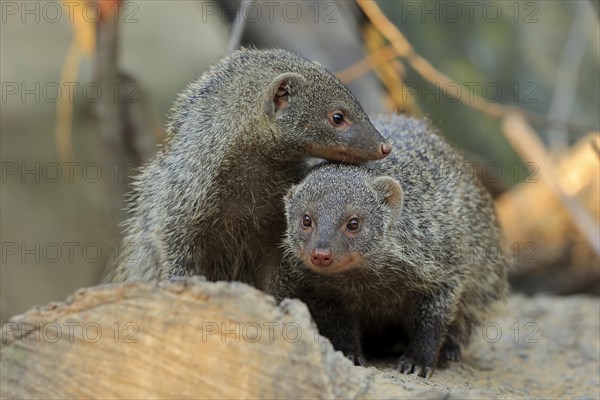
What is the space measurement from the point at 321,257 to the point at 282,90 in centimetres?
77

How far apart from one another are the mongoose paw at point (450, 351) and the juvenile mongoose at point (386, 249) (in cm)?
2

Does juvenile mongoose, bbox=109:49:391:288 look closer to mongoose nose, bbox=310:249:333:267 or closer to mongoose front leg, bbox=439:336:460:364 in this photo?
mongoose nose, bbox=310:249:333:267

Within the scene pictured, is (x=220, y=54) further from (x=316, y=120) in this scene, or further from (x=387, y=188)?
(x=387, y=188)

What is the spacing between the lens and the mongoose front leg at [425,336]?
3365 millimetres

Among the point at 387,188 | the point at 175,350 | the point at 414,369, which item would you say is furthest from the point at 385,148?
the point at 175,350

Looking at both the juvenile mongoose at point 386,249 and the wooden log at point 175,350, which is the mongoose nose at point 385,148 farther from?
the wooden log at point 175,350

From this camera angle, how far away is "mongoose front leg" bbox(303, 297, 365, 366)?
335 centimetres

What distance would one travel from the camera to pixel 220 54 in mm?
5598

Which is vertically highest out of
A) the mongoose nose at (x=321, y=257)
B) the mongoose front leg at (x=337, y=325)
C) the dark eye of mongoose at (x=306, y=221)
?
the dark eye of mongoose at (x=306, y=221)

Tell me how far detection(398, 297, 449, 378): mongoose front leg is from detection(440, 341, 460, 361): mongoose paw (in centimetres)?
40

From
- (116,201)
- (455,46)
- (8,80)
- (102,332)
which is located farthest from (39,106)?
(102,332)

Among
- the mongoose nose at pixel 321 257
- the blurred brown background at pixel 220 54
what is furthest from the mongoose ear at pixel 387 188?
the blurred brown background at pixel 220 54

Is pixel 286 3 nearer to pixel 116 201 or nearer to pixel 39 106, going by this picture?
pixel 116 201

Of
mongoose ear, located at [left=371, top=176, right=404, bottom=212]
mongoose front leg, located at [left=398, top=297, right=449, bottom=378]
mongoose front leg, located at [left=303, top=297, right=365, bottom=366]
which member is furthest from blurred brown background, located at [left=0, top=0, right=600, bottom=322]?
mongoose front leg, located at [left=303, top=297, right=365, bottom=366]
